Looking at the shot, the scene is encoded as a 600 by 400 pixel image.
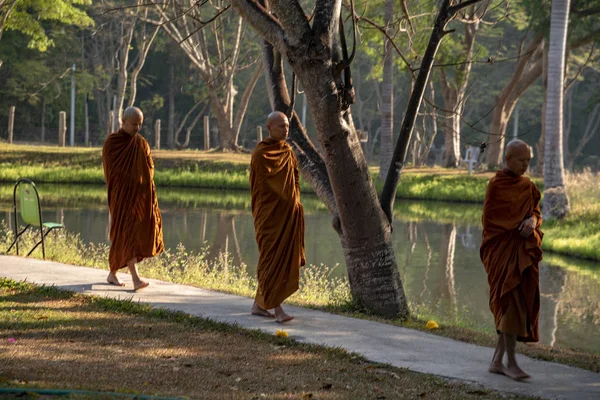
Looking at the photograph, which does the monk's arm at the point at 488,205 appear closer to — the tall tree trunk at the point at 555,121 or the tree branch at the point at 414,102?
the tree branch at the point at 414,102

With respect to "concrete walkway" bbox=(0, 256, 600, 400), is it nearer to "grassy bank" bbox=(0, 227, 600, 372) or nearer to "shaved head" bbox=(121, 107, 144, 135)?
"grassy bank" bbox=(0, 227, 600, 372)

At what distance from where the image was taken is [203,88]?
167 ft

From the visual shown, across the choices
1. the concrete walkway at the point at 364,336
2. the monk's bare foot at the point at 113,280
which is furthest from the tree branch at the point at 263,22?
the monk's bare foot at the point at 113,280

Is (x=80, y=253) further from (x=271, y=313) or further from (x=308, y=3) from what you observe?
(x=308, y=3)

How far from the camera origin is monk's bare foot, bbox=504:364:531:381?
25.1ft

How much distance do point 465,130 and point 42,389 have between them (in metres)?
55.6

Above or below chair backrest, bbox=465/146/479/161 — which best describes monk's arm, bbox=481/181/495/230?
below

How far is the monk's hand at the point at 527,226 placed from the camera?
301 inches

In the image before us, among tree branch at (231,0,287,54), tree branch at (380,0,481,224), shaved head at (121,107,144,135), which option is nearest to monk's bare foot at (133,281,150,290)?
shaved head at (121,107,144,135)

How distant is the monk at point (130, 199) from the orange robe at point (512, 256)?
4240 mm

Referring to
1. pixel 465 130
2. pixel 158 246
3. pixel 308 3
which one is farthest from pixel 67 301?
pixel 465 130

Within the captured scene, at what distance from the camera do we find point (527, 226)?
7.64 metres

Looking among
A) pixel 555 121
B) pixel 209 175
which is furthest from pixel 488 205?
pixel 209 175

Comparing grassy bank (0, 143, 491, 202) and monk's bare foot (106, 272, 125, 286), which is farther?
grassy bank (0, 143, 491, 202)
